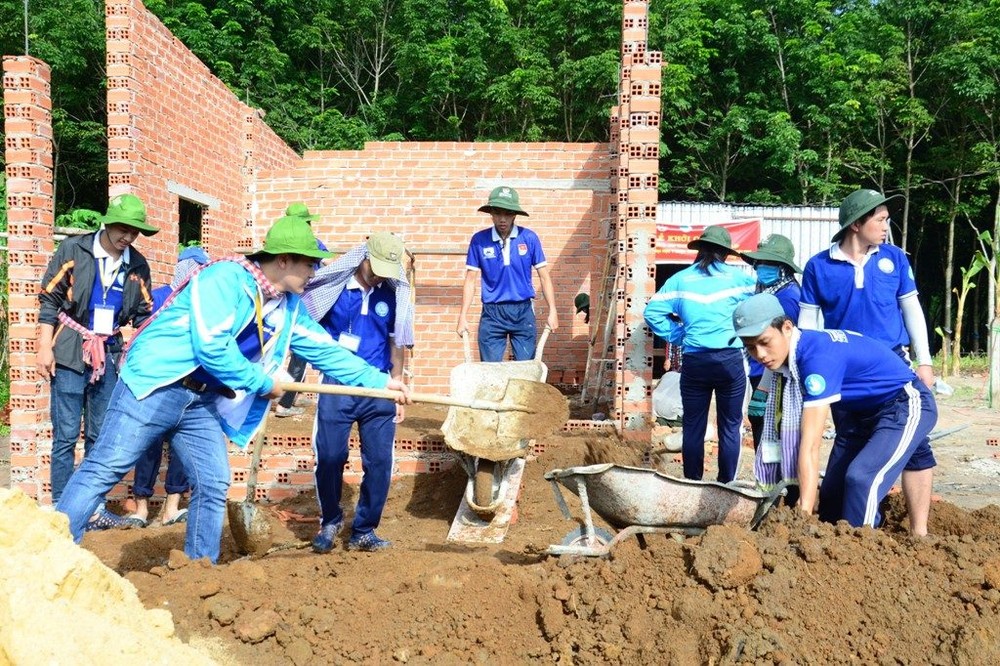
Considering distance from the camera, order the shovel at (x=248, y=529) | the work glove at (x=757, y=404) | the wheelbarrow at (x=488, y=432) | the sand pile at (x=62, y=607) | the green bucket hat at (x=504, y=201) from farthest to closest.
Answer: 1. the green bucket hat at (x=504, y=201)
2. the work glove at (x=757, y=404)
3. the wheelbarrow at (x=488, y=432)
4. the shovel at (x=248, y=529)
5. the sand pile at (x=62, y=607)

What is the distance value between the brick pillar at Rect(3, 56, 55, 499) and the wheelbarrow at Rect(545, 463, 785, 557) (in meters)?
4.52

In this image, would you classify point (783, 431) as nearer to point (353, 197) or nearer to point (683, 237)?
point (353, 197)

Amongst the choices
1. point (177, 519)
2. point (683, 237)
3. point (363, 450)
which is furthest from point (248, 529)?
point (683, 237)

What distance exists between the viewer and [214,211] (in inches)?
385

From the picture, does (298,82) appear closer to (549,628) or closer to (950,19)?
(950,19)

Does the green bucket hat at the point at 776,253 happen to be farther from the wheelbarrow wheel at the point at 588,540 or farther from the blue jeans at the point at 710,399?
the wheelbarrow wheel at the point at 588,540

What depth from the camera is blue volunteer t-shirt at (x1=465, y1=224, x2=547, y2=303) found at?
22.0 ft

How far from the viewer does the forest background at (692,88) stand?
767 inches

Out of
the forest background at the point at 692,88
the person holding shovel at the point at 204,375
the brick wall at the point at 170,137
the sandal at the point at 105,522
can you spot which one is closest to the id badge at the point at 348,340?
the person holding shovel at the point at 204,375

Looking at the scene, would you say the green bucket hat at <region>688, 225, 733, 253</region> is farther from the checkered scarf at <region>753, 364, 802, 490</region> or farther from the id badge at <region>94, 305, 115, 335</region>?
the id badge at <region>94, 305, 115, 335</region>

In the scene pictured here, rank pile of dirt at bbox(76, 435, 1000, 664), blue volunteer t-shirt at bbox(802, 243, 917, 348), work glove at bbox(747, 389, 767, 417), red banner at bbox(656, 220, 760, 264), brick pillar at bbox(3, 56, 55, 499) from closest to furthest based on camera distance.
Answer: pile of dirt at bbox(76, 435, 1000, 664) → blue volunteer t-shirt at bbox(802, 243, 917, 348) → work glove at bbox(747, 389, 767, 417) → brick pillar at bbox(3, 56, 55, 499) → red banner at bbox(656, 220, 760, 264)

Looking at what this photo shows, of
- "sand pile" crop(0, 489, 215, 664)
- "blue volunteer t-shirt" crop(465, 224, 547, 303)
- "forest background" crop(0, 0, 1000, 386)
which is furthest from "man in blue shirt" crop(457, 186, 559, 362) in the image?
"forest background" crop(0, 0, 1000, 386)

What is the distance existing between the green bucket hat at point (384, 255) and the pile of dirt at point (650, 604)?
5.66 ft

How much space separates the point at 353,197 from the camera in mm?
10508
